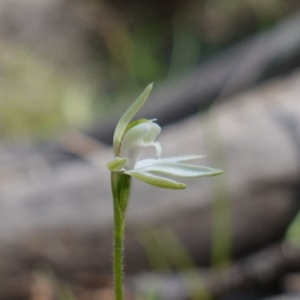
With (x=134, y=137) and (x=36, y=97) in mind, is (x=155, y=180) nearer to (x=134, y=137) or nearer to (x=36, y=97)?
(x=134, y=137)

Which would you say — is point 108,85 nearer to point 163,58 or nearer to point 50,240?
point 163,58

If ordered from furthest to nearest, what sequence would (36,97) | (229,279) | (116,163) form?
(36,97), (229,279), (116,163)

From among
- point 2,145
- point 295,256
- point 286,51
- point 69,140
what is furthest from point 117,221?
point 286,51

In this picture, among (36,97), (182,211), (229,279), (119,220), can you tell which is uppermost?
(36,97)

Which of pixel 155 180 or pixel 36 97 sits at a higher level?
pixel 36 97

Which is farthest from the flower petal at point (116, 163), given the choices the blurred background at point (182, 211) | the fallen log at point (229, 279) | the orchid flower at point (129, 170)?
the fallen log at point (229, 279)

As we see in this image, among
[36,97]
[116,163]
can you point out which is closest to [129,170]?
[116,163]

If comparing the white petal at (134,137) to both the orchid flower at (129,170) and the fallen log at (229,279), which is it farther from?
the fallen log at (229,279)
